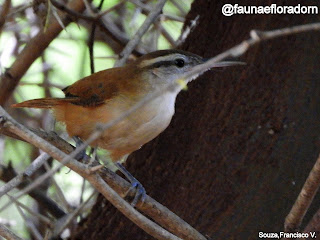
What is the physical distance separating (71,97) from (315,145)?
1.44 m

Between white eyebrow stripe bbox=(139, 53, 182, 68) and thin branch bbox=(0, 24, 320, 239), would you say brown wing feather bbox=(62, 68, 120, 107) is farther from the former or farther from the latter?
thin branch bbox=(0, 24, 320, 239)

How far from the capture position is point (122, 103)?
10.1 ft

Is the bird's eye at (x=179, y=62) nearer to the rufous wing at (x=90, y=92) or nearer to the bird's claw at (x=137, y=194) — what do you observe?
the rufous wing at (x=90, y=92)

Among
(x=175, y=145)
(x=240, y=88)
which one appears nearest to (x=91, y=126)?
(x=175, y=145)

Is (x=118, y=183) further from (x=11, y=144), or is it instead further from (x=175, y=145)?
(x=11, y=144)

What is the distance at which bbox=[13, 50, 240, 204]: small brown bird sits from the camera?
3027mm

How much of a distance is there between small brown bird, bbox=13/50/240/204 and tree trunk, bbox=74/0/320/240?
0.36 m

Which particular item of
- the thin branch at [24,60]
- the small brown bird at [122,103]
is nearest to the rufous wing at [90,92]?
the small brown bird at [122,103]

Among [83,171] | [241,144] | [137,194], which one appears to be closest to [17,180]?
[137,194]

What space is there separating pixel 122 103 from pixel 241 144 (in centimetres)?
84

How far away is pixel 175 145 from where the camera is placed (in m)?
3.66

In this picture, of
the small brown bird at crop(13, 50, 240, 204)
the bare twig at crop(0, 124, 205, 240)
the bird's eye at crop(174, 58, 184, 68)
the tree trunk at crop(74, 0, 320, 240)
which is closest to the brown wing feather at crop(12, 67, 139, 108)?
the small brown bird at crop(13, 50, 240, 204)

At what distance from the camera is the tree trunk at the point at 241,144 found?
3.40 m

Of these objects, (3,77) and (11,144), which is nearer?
(3,77)
